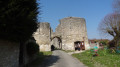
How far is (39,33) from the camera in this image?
20656mm

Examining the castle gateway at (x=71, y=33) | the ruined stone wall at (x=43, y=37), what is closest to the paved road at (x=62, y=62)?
the ruined stone wall at (x=43, y=37)

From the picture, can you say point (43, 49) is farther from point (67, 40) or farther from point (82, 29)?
point (82, 29)

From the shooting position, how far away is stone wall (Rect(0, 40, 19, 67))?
4559 mm

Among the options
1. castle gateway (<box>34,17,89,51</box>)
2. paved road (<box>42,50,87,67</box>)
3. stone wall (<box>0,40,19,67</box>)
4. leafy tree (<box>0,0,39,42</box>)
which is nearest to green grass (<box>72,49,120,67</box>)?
paved road (<box>42,50,87,67</box>)

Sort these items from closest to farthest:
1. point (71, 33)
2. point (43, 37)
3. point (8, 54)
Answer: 1. point (8, 54)
2. point (43, 37)
3. point (71, 33)

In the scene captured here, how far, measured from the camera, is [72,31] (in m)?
21.7

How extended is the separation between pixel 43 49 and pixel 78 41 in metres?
7.39

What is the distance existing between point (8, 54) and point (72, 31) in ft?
57.0

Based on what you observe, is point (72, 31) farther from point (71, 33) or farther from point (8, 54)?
point (8, 54)

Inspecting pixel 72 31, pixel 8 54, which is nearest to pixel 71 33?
pixel 72 31

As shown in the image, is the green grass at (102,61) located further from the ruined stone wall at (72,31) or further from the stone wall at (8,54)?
the ruined stone wall at (72,31)

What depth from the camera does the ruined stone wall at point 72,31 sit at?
849 inches

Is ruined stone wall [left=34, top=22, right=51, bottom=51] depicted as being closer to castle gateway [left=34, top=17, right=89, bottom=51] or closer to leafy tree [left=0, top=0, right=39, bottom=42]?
castle gateway [left=34, top=17, right=89, bottom=51]

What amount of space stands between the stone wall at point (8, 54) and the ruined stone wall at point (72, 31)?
16.3m
